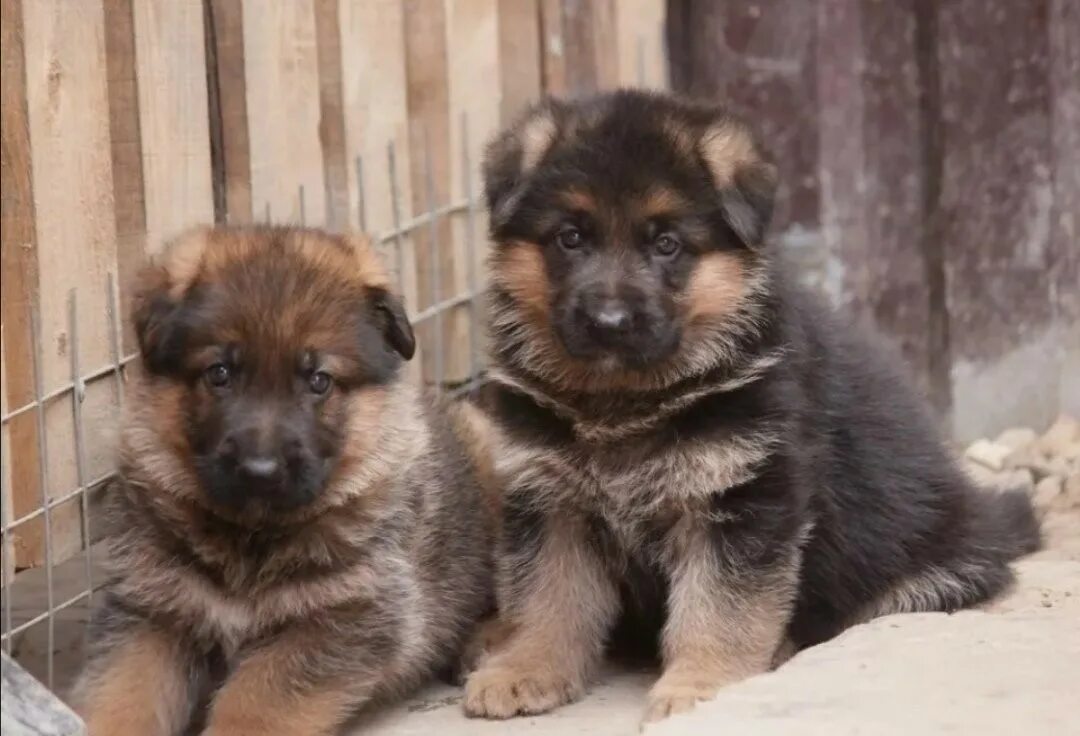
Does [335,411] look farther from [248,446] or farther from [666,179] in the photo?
[666,179]

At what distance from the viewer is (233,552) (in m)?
5.05

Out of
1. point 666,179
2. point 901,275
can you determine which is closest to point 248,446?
point 666,179

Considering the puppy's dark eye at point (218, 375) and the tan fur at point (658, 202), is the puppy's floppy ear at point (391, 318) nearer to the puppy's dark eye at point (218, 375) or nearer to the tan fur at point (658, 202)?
the puppy's dark eye at point (218, 375)

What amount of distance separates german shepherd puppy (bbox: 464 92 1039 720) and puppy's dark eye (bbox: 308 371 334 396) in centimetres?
70

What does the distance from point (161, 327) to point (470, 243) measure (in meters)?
2.14

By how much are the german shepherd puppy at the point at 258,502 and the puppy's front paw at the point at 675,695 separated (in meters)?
0.68

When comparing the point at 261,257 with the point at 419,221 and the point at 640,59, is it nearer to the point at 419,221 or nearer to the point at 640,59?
the point at 419,221

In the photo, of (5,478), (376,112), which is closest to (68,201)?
(5,478)

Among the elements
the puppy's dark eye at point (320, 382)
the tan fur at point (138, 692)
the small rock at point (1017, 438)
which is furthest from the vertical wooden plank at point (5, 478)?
the small rock at point (1017, 438)

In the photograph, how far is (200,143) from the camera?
19.3ft

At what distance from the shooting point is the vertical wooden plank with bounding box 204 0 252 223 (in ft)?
19.6

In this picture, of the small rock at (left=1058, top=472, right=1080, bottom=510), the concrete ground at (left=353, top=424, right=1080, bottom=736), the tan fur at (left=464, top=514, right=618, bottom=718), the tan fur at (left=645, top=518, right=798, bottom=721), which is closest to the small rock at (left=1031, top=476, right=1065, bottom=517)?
the small rock at (left=1058, top=472, right=1080, bottom=510)

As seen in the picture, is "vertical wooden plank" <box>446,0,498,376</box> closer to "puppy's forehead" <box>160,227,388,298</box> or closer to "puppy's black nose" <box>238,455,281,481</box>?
"puppy's forehead" <box>160,227,388,298</box>

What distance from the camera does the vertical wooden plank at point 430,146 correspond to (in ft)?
22.1
